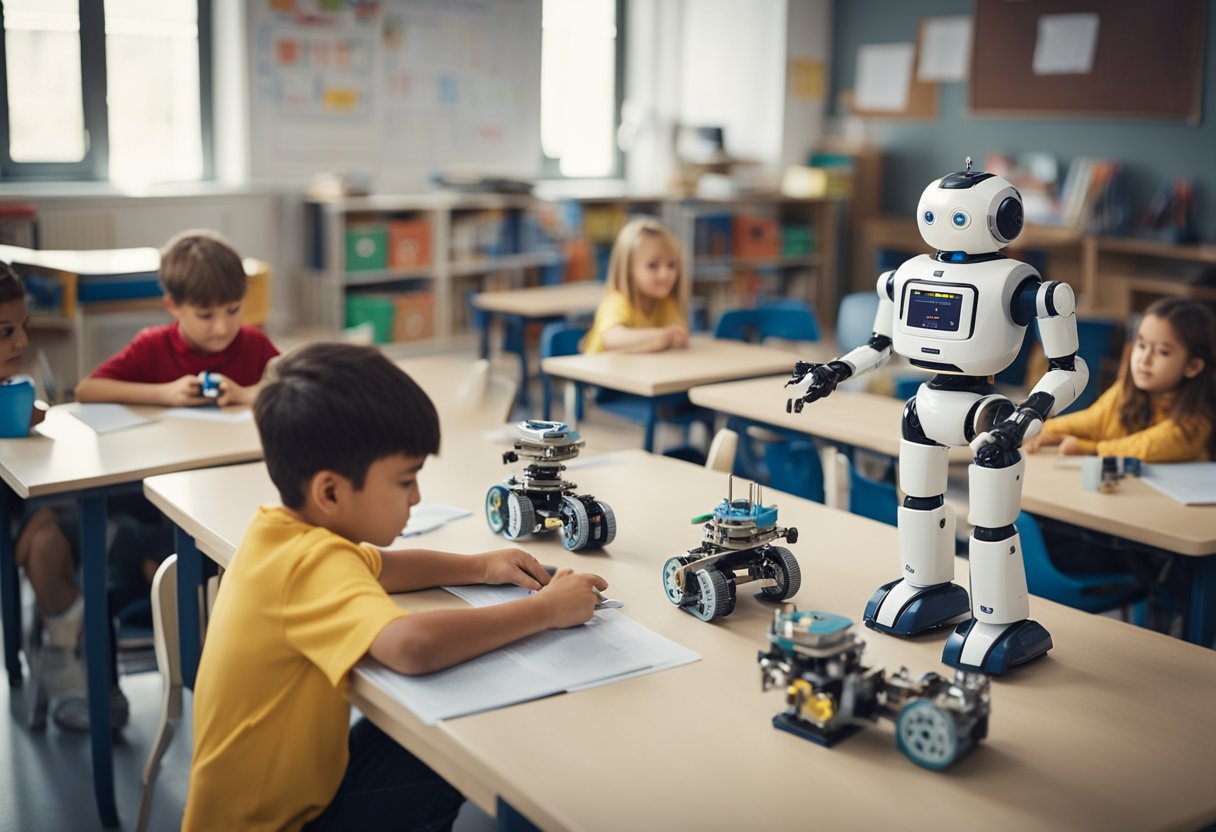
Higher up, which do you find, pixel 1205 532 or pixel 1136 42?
pixel 1136 42

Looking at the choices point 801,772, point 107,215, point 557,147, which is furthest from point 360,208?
point 801,772

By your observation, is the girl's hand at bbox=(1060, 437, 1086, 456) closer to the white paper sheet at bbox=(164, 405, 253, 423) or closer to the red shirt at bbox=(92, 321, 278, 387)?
the white paper sheet at bbox=(164, 405, 253, 423)

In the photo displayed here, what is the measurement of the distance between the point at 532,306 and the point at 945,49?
144 inches

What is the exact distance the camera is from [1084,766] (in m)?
1.26

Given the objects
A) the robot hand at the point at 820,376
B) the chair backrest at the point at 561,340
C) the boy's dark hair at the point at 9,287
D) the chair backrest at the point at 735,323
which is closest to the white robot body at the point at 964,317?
the robot hand at the point at 820,376

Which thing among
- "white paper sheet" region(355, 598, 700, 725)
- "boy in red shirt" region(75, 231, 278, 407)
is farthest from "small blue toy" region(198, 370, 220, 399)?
"white paper sheet" region(355, 598, 700, 725)

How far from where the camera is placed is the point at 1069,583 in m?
2.49

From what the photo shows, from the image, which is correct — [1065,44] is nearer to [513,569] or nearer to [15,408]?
[15,408]

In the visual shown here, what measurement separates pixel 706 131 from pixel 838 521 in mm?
5901

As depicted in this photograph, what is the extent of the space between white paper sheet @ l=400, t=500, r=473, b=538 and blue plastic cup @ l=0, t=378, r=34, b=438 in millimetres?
1054

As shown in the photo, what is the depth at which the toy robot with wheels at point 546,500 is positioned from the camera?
74.4 inches

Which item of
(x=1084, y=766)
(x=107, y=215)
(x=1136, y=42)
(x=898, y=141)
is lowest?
(x=1084, y=766)

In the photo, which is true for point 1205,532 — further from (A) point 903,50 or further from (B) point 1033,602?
(A) point 903,50

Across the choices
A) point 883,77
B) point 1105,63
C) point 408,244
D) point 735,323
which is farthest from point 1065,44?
point 408,244
